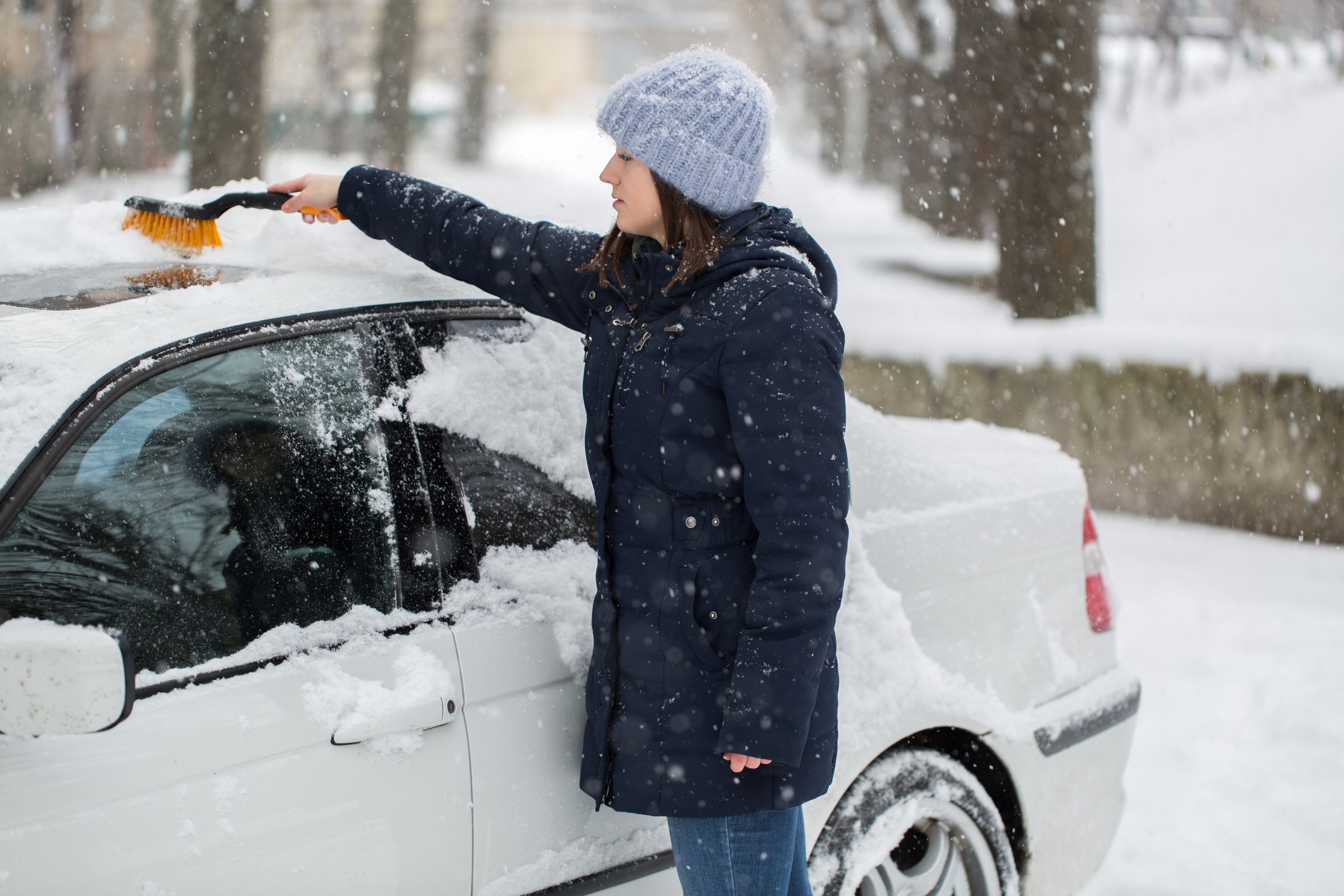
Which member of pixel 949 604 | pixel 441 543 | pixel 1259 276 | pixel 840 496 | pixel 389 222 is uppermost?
pixel 389 222

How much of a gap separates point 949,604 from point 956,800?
17.4 inches

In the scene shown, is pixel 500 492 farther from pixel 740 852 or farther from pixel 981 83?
pixel 981 83

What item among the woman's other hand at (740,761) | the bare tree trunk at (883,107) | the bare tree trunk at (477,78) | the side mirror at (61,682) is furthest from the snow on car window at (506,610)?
the bare tree trunk at (477,78)

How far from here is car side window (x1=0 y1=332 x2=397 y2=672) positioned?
1.77 metres

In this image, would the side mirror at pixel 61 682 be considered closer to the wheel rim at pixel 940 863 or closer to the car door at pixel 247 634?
the car door at pixel 247 634

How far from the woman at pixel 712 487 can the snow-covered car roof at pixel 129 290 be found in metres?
0.48

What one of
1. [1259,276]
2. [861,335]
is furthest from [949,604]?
[1259,276]

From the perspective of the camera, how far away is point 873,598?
2514mm

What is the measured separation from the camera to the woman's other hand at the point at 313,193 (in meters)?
2.45

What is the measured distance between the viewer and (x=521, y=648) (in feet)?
6.97

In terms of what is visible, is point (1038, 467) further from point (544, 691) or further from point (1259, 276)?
point (1259, 276)

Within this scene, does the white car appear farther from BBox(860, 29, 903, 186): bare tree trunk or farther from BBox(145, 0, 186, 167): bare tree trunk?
BBox(145, 0, 186, 167): bare tree trunk

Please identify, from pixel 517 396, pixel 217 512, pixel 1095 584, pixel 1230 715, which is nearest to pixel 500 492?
pixel 517 396

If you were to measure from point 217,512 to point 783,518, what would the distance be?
87cm
